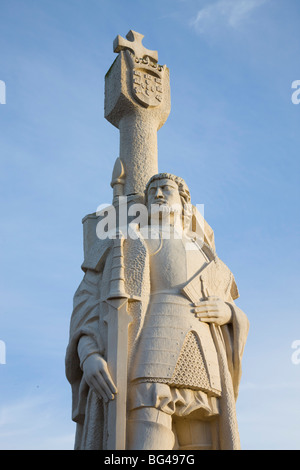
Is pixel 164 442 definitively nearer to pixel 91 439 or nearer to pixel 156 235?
pixel 91 439

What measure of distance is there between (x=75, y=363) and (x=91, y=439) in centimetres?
103

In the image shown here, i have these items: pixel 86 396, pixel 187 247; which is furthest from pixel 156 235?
pixel 86 396

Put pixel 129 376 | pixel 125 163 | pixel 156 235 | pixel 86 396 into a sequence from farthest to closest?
pixel 125 163 < pixel 156 235 < pixel 86 396 < pixel 129 376

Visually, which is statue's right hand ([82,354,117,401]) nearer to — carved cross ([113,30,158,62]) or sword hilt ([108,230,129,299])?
sword hilt ([108,230,129,299])

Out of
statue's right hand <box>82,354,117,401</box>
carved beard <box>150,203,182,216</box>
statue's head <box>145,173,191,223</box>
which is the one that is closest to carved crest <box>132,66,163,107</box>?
statue's head <box>145,173,191,223</box>

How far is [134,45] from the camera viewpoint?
30.9 feet

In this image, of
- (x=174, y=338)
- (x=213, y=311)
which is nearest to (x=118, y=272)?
(x=174, y=338)

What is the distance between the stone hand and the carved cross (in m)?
4.27

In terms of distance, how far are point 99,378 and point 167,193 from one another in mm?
2509

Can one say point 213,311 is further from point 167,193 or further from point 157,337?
point 167,193

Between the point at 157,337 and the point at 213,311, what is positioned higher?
the point at 213,311

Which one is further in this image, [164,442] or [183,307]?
[183,307]

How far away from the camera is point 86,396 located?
664 cm

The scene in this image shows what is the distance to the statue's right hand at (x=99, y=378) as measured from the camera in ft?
19.8
